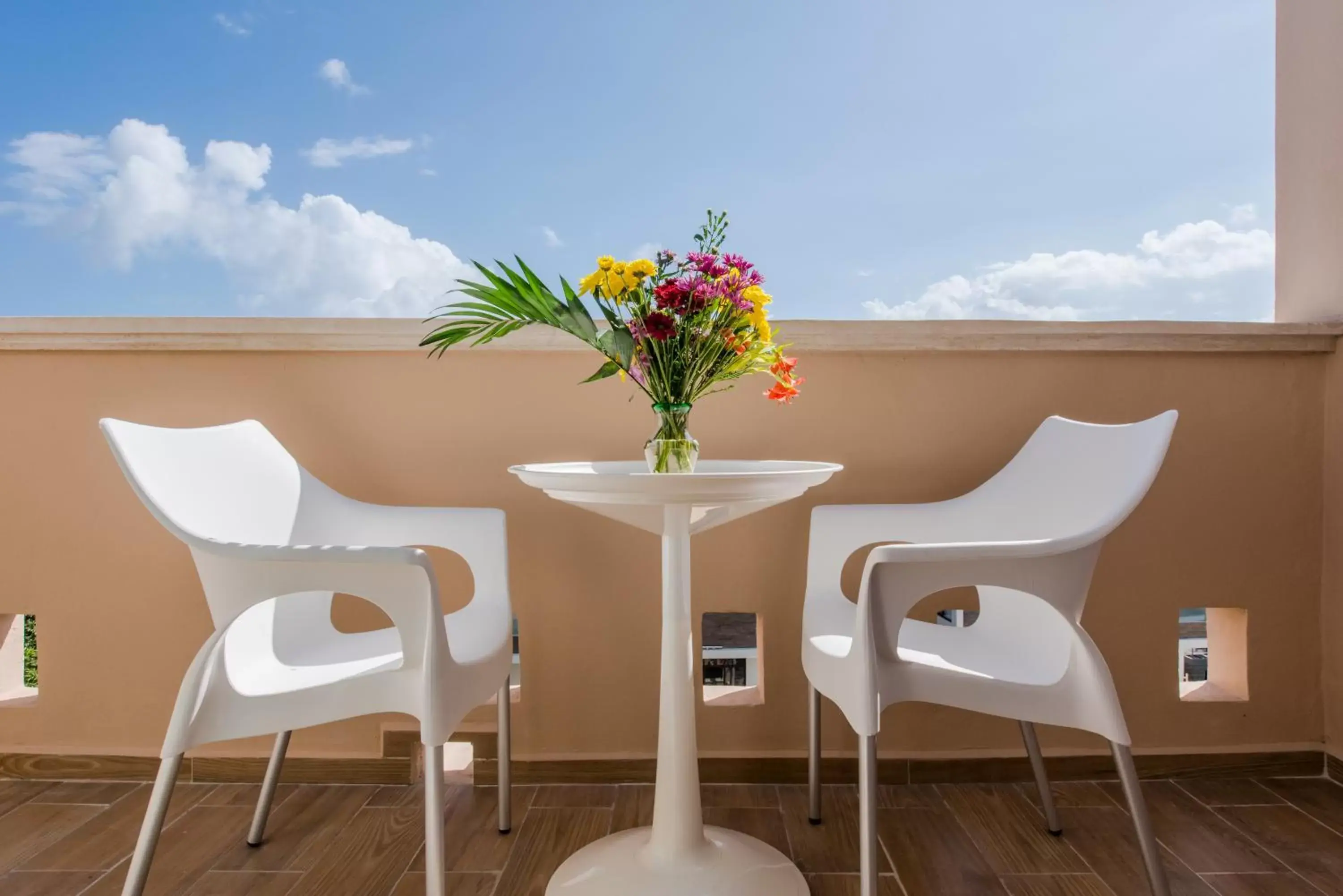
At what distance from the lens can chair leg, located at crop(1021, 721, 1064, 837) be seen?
A: 4.77ft

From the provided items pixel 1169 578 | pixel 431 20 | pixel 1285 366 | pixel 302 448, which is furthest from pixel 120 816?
pixel 431 20

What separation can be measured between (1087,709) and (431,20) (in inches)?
339

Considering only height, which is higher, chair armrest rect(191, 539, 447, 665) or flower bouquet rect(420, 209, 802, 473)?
flower bouquet rect(420, 209, 802, 473)

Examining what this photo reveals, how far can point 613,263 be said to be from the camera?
3.84 feet

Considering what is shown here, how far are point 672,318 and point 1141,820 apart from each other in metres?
0.96

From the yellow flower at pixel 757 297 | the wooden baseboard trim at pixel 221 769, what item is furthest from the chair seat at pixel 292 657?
the yellow flower at pixel 757 297

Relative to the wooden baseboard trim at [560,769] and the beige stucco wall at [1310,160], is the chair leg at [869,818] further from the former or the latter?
the beige stucco wall at [1310,160]

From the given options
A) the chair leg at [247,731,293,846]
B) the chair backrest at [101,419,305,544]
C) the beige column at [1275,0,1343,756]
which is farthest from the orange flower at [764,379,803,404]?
the beige column at [1275,0,1343,756]

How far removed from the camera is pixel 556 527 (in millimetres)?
1724

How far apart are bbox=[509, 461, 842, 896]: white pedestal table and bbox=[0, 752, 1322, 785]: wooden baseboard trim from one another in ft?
1.23

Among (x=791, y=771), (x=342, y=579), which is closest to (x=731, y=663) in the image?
(x=791, y=771)

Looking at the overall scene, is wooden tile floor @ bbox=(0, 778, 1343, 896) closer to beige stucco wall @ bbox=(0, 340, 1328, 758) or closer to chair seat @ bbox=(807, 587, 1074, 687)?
beige stucco wall @ bbox=(0, 340, 1328, 758)

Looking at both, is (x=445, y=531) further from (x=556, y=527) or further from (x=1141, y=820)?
(x=1141, y=820)

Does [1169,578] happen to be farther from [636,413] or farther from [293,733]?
[293,733]
